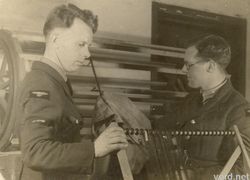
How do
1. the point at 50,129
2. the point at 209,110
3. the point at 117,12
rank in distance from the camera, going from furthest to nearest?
the point at 209,110, the point at 117,12, the point at 50,129

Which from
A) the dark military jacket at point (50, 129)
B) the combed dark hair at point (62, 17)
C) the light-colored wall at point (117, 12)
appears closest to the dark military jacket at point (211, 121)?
the light-colored wall at point (117, 12)

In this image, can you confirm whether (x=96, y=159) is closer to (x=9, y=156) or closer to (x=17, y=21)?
(x=9, y=156)

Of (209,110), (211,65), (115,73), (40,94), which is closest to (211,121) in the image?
(209,110)

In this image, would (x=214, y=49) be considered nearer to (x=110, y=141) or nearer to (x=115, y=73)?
(x=115, y=73)

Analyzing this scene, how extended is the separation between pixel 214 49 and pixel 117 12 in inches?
13.9

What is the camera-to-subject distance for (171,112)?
4.09ft

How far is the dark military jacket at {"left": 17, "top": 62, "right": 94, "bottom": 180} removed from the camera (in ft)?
3.19

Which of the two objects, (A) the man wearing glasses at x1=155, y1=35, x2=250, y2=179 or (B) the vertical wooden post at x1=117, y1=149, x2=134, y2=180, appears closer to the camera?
(B) the vertical wooden post at x1=117, y1=149, x2=134, y2=180

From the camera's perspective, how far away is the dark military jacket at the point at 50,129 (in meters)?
0.97

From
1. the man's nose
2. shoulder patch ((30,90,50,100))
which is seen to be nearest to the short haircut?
the man's nose

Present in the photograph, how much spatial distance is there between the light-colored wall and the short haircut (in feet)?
0.35

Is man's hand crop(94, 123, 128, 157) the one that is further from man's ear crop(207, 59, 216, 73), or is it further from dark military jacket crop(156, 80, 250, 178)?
man's ear crop(207, 59, 216, 73)

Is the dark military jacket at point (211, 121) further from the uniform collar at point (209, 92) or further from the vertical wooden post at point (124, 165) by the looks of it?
the vertical wooden post at point (124, 165)

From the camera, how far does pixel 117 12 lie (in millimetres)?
1149
